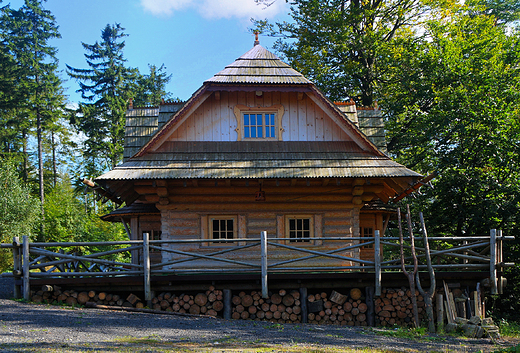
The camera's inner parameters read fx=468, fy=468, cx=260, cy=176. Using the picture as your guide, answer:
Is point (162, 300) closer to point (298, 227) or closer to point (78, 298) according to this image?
point (78, 298)

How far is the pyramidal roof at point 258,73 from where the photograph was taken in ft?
48.2

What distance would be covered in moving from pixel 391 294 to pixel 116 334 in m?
7.20

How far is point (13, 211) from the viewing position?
102ft

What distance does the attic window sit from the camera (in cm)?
1519

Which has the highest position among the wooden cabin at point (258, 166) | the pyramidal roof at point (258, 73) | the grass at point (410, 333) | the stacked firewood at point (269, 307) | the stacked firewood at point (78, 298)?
the pyramidal roof at point (258, 73)

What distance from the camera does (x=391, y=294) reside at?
12.5 metres

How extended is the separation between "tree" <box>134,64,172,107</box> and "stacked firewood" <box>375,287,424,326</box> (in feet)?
131

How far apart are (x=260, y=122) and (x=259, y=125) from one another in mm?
114

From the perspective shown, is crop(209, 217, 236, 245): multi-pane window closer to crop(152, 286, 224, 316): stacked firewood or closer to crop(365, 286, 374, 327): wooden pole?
crop(152, 286, 224, 316): stacked firewood

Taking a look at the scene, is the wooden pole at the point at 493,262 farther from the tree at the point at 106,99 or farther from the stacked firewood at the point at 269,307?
the tree at the point at 106,99

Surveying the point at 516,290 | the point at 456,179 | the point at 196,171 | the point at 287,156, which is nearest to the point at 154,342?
the point at 196,171

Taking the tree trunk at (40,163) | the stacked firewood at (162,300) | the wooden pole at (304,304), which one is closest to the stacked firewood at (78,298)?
the stacked firewood at (162,300)

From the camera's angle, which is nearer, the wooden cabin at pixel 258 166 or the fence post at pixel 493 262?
the fence post at pixel 493 262

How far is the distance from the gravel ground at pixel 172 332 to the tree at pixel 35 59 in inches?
1199
